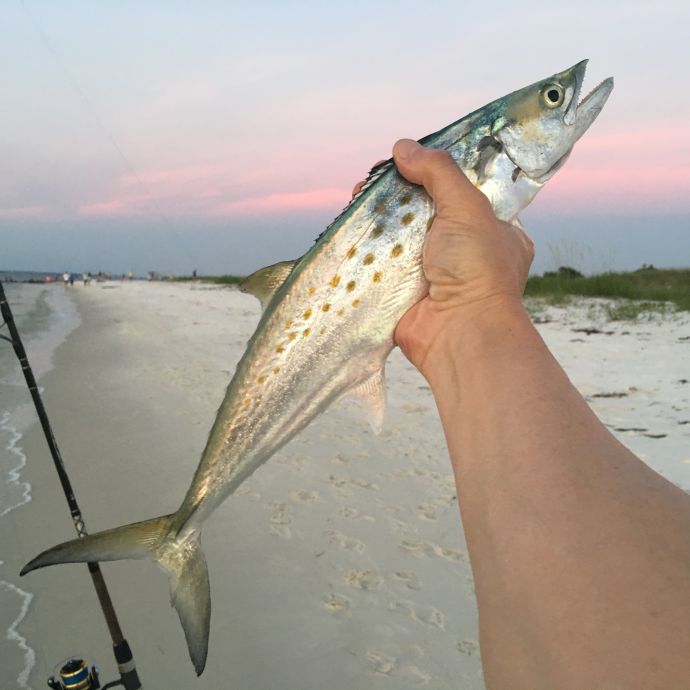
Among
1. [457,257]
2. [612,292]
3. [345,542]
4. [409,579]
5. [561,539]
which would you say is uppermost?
[457,257]

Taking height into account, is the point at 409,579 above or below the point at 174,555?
below

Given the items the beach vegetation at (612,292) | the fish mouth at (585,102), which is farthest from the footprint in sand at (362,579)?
the beach vegetation at (612,292)

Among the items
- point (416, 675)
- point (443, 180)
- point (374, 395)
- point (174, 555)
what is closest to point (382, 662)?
point (416, 675)

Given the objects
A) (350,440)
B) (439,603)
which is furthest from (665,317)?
(439,603)

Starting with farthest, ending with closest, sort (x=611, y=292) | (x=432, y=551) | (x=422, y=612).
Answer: (x=611, y=292) → (x=432, y=551) → (x=422, y=612)

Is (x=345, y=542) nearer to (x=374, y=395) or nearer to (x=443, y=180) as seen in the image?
(x=374, y=395)

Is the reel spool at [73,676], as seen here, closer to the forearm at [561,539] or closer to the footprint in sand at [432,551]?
the forearm at [561,539]
